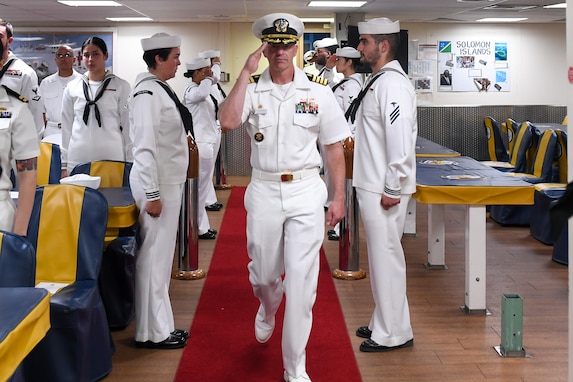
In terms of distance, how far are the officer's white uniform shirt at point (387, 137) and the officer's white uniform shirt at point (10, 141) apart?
1797 millimetres

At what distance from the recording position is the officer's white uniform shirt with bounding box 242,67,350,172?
148 inches

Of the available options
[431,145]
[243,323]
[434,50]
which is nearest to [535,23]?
[434,50]

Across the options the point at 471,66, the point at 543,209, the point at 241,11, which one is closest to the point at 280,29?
the point at 543,209

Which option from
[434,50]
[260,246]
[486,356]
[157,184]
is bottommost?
[486,356]

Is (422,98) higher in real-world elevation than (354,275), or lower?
higher

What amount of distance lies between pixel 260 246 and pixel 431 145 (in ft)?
15.2

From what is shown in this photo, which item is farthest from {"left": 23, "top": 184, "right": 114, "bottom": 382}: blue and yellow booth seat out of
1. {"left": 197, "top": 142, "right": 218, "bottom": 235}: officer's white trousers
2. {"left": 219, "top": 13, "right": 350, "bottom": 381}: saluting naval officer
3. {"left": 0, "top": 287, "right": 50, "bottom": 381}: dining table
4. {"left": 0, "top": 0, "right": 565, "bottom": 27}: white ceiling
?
{"left": 0, "top": 0, "right": 565, "bottom": 27}: white ceiling

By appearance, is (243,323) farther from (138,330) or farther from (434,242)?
(434,242)

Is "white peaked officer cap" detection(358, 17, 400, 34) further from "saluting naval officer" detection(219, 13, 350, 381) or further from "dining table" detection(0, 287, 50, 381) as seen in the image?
"dining table" detection(0, 287, 50, 381)

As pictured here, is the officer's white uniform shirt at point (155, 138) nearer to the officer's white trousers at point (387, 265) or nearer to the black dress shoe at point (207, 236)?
the officer's white trousers at point (387, 265)

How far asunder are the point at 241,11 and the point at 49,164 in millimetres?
6787

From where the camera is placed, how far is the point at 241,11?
12.1 metres

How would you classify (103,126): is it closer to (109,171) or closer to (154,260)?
(109,171)

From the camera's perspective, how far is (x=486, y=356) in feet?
14.1
